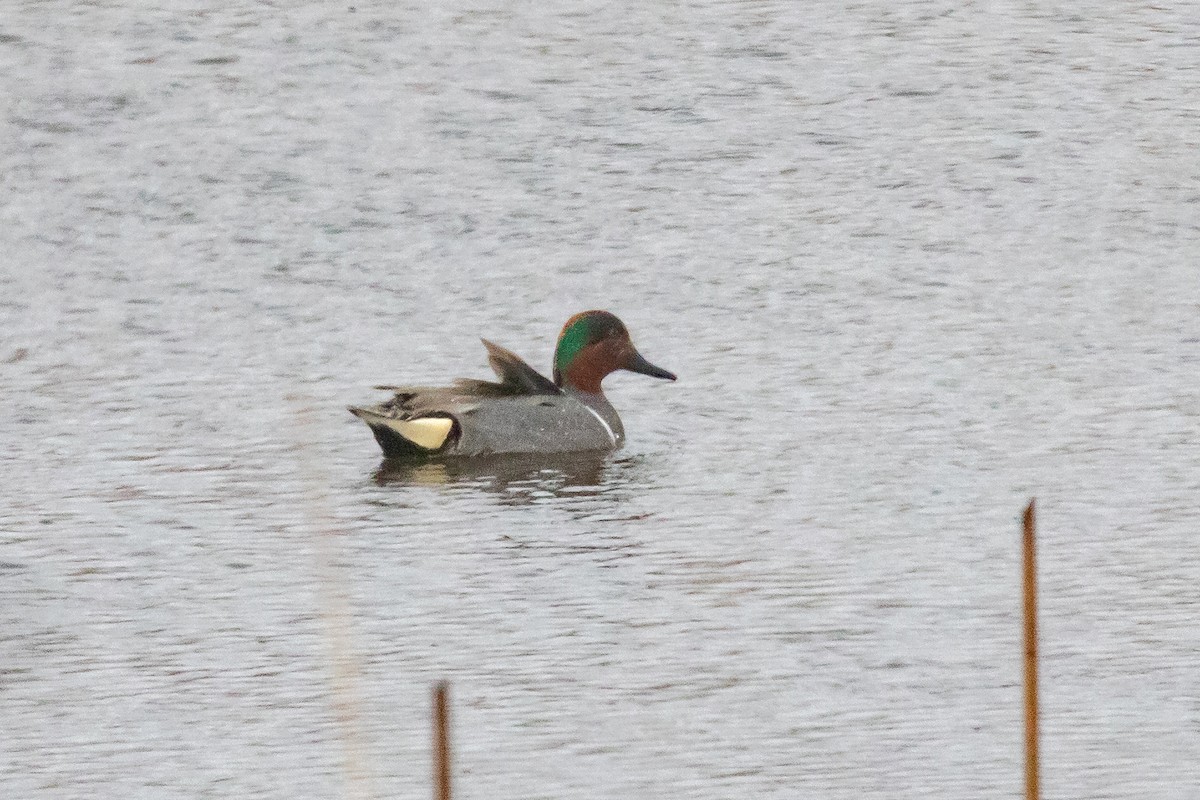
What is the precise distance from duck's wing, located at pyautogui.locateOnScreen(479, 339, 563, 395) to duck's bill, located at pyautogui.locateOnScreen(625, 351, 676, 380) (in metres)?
0.41

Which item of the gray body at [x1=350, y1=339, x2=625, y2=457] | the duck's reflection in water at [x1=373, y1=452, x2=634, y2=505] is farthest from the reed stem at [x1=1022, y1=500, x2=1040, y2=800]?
the gray body at [x1=350, y1=339, x2=625, y2=457]

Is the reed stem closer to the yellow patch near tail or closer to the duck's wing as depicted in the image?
the yellow patch near tail

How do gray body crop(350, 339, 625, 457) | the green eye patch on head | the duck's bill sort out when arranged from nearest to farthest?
gray body crop(350, 339, 625, 457)
the duck's bill
the green eye patch on head

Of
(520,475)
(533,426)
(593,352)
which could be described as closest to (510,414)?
(533,426)

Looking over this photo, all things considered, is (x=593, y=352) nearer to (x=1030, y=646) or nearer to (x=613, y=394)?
(x=613, y=394)

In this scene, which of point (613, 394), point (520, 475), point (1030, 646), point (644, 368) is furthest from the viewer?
point (613, 394)

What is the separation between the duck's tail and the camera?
9.22m

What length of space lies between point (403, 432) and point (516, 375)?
2.24 feet

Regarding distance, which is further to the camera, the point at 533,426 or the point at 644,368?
the point at 644,368

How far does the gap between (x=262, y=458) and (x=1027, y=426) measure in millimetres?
2776

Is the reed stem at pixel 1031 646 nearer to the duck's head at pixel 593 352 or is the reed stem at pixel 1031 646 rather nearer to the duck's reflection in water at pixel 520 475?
the duck's reflection in water at pixel 520 475

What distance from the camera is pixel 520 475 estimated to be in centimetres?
917

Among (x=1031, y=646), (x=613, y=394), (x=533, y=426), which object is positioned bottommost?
(x=613, y=394)

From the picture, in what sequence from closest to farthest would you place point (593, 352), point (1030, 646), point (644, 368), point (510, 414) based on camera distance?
point (1030, 646) < point (510, 414) < point (644, 368) < point (593, 352)
